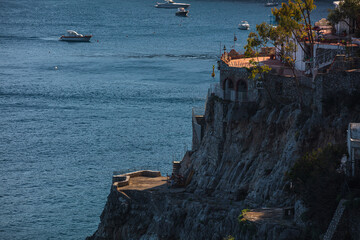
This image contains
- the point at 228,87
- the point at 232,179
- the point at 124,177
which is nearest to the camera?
the point at 232,179

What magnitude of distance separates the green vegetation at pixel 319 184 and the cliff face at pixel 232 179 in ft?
5.57

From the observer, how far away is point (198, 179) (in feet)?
239

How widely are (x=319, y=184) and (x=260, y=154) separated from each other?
57.7 ft

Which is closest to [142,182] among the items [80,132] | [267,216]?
[267,216]

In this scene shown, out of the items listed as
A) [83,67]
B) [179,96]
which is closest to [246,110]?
[179,96]

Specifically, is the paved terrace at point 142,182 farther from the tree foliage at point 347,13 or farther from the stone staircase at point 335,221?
the stone staircase at point 335,221

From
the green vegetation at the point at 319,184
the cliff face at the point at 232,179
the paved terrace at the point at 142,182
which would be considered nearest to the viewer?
the green vegetation at the point at 319,184

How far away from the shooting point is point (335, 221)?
147 ft

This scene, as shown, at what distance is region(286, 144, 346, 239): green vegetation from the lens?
4700 centimetres

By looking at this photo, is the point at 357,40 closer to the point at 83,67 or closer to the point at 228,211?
the point at 228,211

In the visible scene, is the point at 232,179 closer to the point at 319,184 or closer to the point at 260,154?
the point at 260,154

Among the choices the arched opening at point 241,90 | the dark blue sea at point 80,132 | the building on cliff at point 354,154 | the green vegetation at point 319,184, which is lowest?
the dark blue sea at point 80,132

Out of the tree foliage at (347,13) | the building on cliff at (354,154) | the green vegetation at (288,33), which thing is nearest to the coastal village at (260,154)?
the building on cliff at (354,154)

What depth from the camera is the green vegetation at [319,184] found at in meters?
47.0
